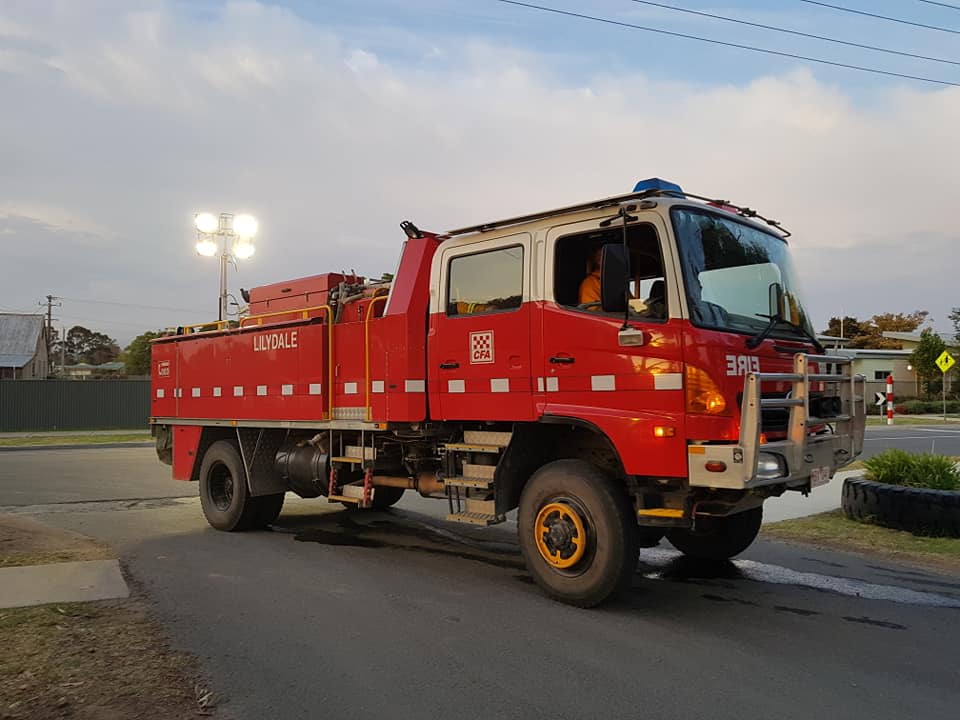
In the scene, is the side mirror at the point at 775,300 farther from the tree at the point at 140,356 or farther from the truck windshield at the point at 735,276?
the tree at the point at 140,356

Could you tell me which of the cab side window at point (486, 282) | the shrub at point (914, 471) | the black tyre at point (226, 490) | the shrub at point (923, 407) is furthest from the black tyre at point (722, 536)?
the shrub at point (923, 407)

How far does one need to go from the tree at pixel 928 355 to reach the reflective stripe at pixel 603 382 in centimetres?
4396

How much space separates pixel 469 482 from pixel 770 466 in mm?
2517

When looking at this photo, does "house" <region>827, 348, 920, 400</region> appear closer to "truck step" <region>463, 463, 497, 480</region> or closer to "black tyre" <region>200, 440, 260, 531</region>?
"black tyre" <region>200, 440, 260, 531</region>

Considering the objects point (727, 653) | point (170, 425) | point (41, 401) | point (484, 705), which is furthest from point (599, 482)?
point (41, 401)

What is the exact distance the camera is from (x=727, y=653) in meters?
4.58

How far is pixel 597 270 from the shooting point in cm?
584

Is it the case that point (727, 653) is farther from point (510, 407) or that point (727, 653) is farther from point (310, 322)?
point (310, 322)

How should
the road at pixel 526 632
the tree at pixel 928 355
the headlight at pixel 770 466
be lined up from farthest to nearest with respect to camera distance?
the tree at pixel 928 355 → the headlight at pixel 770 466 → the road at pixel 526 632

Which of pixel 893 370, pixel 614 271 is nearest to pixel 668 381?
pixel 614 271

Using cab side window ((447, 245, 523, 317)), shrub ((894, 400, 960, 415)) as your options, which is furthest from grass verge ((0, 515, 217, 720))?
shrub ((894, 400, 960, 415))

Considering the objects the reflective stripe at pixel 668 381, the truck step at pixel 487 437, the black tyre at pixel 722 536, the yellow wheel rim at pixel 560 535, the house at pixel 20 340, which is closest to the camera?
the reflective stripe at pixel 668 381

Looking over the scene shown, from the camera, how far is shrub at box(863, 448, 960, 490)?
28.9ft

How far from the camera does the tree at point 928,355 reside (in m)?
42.2
